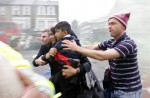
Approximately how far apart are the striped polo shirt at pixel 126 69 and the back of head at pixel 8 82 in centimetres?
183

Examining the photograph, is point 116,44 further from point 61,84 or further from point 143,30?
point 143,30

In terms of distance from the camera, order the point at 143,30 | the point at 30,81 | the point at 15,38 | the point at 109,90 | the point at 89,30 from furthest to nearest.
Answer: the point at 89,30 → the point at 15,38 → the point at 143,30 → the point at 109,90 → the point at 30,81

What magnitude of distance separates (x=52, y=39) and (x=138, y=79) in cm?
100

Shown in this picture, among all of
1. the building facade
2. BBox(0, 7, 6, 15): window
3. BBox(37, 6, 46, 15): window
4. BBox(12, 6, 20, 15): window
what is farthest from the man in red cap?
BBox(37, 6, 46, 15): window

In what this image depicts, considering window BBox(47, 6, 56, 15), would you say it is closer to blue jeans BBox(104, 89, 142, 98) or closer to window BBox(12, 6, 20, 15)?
window BBox(12, 6, 20, 15)

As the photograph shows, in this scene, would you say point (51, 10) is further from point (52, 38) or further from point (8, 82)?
point (8, 82)

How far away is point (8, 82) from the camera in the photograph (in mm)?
1078

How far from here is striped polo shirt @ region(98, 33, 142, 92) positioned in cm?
291

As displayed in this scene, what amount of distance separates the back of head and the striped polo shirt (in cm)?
183

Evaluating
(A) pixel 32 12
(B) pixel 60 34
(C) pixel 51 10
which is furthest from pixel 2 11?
(B) pixel 60 34

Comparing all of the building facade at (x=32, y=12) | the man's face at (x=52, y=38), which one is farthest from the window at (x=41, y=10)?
the man's face at (x=52, y=38)

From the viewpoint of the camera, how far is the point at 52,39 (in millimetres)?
3461

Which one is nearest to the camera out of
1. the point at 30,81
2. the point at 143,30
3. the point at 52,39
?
the point at 30,81

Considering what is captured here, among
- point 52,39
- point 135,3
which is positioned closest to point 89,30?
point 135,3
